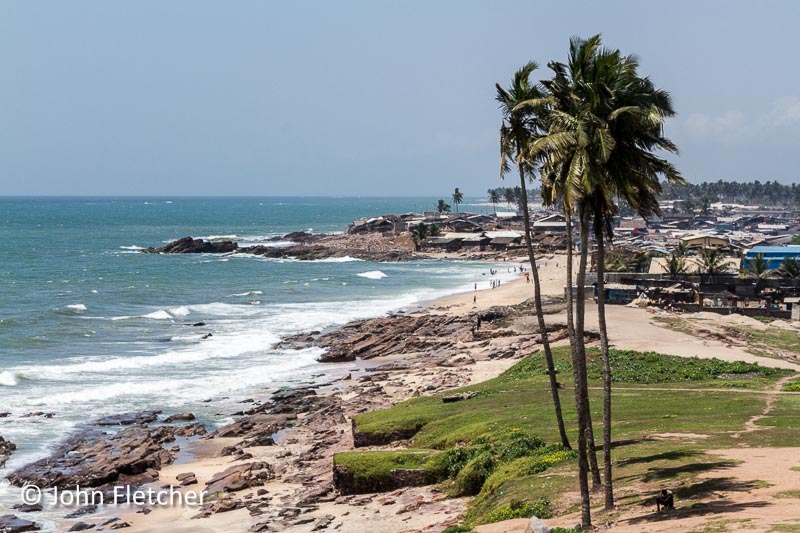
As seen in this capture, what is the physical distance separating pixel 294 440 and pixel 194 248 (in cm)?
11214

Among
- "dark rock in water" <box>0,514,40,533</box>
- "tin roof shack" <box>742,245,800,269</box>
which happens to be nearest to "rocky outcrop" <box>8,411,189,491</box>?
"dark rock in water" <box>0,514,40,533</box>

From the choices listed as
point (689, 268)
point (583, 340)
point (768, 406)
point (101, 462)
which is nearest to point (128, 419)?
point (101, 462)

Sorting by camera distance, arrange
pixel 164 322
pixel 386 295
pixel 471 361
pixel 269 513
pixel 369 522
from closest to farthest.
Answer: pixel 369 522, pixel 269 513, pixel 471 361, pixel 164 322, pixel 386 295

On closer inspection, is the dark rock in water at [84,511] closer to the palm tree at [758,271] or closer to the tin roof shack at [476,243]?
the palm tree at [758,271]

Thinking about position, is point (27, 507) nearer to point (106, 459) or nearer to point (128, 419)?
point (106, 459)

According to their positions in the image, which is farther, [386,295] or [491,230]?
[491,230]

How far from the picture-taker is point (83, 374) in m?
49.8

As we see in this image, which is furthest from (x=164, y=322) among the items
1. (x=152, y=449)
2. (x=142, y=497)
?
(x=142, y=497)

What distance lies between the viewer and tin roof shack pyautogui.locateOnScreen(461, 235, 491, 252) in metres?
139

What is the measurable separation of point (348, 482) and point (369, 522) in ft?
11.6

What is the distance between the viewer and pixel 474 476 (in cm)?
2325

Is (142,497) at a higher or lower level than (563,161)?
lower

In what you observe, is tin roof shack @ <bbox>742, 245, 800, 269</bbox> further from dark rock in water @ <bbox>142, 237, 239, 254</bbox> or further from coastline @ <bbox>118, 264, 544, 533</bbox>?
dark rock in water @ <bbox>142, 237, 239, 254</bbox>

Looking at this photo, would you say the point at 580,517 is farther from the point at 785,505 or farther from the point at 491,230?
the point at 491,230
